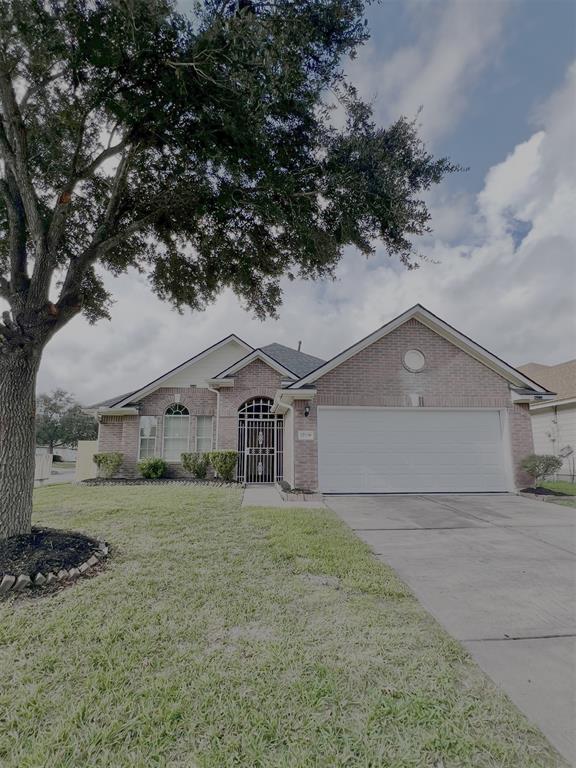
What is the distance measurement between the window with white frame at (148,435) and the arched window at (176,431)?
46 cm

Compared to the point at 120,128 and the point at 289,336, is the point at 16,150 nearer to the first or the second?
Result: the point at 120,128

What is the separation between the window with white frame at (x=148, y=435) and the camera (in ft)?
52.9

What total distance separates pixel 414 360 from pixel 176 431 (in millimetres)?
10210

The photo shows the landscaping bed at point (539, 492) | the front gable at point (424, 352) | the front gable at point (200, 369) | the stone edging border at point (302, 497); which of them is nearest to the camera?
the stone edging border at point (302, 497)

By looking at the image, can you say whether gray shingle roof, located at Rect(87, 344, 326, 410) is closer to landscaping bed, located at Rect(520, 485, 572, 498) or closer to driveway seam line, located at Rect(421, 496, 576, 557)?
driveway seam line, located at Rect(421, 496, 576, 557)

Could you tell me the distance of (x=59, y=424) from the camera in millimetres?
40250

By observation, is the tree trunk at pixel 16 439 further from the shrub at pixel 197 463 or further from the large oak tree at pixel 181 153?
the shrub at pixel 197 463

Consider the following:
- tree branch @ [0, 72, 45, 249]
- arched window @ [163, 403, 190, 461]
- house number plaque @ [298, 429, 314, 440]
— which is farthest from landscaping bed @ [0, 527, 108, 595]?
arched window @ [163, 403, 190, 461]

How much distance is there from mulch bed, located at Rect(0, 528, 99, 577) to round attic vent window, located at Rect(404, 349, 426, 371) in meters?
8.98

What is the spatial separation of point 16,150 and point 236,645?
6.88m

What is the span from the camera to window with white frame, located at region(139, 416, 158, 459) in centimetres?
1611

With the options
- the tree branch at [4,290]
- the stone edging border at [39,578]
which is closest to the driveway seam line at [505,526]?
the stone edging border at [39,578]

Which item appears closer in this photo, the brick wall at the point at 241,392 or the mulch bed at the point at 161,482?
the mulch bed at the point at 161,482

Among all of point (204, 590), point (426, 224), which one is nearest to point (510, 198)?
point (426, 224)
